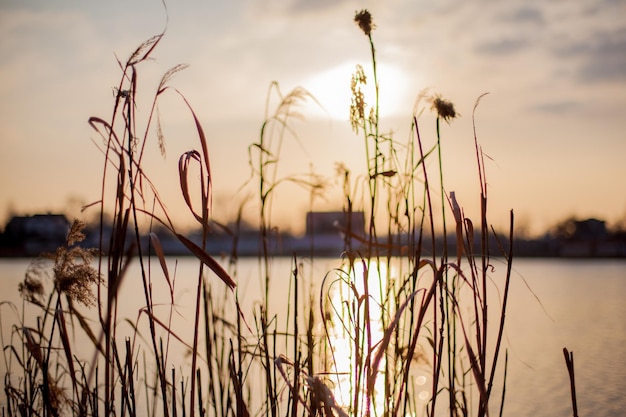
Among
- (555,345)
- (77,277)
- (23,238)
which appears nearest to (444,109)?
(77,277)

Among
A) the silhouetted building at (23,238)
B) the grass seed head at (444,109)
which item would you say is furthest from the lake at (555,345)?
the silhouetted building at (23,238)

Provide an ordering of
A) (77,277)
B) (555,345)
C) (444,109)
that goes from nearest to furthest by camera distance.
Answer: (77,277) → (444,109) → (555,345)

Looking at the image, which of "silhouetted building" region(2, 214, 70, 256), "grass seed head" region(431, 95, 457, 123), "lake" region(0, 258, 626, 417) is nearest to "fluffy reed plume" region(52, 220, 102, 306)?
"lake" region(0, 258, 626, 417)

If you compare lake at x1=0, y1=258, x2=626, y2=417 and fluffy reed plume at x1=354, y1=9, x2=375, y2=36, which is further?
lake at x1=0, y1=258, x2=626, y2=417

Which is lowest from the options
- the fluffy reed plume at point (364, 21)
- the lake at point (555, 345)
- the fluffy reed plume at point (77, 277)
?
the lake at point (555, 345)

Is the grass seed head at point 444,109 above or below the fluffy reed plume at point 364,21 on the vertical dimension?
below

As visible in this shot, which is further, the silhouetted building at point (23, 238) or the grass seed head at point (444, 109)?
the silhouetted building at point (23, 238)

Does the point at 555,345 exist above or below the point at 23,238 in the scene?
below

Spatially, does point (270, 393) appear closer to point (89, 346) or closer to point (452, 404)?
point (452, 404)

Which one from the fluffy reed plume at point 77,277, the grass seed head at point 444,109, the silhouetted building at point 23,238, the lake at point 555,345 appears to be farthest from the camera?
the silhouetted building at point 23,238

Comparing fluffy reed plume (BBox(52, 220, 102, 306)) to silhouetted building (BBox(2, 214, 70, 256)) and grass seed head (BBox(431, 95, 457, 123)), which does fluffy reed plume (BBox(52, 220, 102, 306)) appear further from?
silhouetted building (BBox(2, 214, 70, 256))

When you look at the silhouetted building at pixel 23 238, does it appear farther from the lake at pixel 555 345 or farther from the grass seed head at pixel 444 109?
the grass seed head at pixel 444 109

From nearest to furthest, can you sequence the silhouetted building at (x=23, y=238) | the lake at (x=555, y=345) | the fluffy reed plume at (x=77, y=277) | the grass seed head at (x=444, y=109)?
the fluffy reed plume at (x=77, y=277) → the grass seed head at (x=444, y=109) → the lake at (x=555, y=345) → the silhouetted building at (x=23, y=238)

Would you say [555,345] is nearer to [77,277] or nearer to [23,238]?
[77,277]
